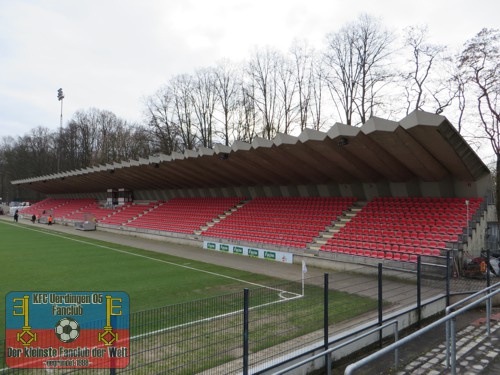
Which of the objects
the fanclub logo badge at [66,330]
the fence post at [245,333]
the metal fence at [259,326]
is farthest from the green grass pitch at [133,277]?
the fence post at [245,333]

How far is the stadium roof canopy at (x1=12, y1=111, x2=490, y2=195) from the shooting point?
44.2ft

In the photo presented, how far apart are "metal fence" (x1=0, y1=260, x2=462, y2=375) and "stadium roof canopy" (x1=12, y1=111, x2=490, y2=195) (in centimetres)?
614

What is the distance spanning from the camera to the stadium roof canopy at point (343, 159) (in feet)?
44.2

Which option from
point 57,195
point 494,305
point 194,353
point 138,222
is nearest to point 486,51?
point 494,305

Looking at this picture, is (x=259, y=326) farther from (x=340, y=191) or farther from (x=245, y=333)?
(x=340, y=191)

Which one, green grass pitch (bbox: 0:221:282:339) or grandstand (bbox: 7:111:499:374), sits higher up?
grandstand (bbox: 7:111:499:374)

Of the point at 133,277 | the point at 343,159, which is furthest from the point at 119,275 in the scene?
the point at 343,159

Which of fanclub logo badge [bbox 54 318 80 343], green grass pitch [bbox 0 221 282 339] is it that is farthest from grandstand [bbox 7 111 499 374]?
fanclub logo badge [bbox 54 318 80 343]

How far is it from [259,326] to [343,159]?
13.0 metres

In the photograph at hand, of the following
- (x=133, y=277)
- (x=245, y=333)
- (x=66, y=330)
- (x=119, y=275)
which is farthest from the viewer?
(x=119, y=275)

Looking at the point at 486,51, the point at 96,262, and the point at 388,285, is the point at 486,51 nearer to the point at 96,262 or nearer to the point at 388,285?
the point at 388,285

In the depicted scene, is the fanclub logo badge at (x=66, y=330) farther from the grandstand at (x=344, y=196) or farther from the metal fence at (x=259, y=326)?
the grandstand at (x=344, y=196)

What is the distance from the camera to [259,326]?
6320mm

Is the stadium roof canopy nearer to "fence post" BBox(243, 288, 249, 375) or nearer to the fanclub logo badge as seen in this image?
"fence post" BBox(243, 288, 249, 375)
